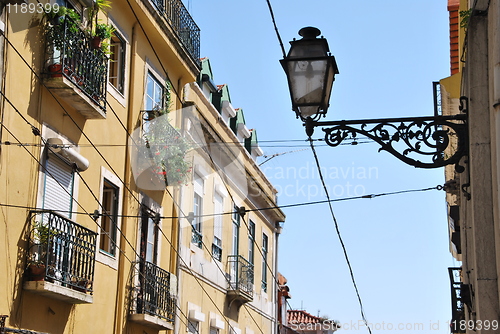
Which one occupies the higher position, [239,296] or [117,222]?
[117,222]

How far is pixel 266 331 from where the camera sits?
79.5 ft

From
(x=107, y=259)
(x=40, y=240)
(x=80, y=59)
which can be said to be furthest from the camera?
(x=107, y=259)

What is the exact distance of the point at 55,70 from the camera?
37.9 feet

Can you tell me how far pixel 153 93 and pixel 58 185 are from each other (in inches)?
189

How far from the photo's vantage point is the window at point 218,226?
19688 mm

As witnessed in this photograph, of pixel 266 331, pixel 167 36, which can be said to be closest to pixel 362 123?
pixel 167 36

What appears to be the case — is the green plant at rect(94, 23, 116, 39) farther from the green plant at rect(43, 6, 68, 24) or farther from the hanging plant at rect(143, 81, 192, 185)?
the hanging plant at rect(143, 81, 192, 185)

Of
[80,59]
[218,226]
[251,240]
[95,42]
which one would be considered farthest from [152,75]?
[251,240]

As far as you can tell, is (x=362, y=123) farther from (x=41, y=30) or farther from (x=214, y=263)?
(x=214, y=263)

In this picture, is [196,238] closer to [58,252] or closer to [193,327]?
[193,327]

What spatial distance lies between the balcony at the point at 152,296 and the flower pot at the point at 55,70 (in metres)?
4.57

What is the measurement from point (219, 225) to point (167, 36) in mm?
5571

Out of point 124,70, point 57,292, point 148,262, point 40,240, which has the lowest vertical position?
point 57,292

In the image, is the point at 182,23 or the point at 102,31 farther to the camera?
the point at 182,23
